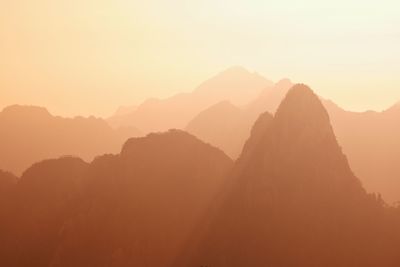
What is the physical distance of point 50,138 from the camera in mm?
142500

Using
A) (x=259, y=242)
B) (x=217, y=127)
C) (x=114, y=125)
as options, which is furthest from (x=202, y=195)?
(x=114, y=125)

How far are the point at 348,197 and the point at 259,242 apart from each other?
39.2 ft

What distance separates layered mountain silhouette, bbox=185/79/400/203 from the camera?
359 ft

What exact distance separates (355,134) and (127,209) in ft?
226

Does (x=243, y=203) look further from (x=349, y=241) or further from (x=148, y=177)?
(x=148, y=177)

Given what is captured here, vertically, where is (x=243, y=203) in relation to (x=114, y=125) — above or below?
below

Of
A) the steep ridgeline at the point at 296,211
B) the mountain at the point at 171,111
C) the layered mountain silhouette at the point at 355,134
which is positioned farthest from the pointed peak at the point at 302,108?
the mountain at the point at 171,111

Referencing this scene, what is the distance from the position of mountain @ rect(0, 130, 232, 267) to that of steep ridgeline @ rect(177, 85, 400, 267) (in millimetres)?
7286

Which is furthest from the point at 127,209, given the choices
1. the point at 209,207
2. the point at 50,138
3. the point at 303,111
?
the point at 50,138

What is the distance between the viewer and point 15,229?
3287 inches

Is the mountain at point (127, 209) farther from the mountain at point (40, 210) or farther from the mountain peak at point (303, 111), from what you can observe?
the mountain peak at point (303, 111)

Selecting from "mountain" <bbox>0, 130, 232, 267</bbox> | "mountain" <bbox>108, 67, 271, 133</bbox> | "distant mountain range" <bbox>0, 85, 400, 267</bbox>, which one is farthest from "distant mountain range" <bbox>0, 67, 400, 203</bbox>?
"distant mountain range" <bbox>0, 85, 400, 267</bbox>

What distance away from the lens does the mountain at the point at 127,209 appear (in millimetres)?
69875

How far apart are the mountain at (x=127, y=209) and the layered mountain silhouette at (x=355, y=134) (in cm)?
3542
